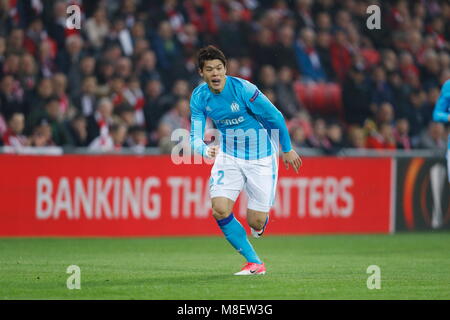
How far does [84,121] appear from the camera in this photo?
1625 cm

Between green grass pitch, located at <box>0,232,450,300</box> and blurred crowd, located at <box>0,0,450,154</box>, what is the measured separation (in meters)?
2.19

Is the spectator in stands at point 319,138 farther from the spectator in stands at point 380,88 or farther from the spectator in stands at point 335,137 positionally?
the spectator in stands at point 380,88

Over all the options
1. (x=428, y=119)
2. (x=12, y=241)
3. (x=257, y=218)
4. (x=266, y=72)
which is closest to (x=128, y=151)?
(x=12, y=241)

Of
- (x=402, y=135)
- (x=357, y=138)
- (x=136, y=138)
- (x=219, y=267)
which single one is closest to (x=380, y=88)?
(x=402, y=135)

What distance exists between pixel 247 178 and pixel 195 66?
8.30 m

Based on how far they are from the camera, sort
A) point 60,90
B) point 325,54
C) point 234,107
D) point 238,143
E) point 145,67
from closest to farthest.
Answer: point 234,107 → point 238,143 → point 60,90 → point 145,67 → point 325,54

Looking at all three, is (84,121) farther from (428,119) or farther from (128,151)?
(428,119)

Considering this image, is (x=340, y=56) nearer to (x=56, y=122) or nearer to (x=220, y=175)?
(x=56, y=122)

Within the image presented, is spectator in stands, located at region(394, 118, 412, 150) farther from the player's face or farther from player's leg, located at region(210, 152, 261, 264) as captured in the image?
the player's face

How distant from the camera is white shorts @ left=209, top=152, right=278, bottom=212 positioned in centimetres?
1053

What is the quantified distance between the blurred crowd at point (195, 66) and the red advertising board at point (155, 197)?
0.63 meters

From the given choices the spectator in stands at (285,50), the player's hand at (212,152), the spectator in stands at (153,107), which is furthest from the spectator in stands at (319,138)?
the player's hand at (212,152)

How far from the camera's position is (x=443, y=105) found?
1334 centimetres
